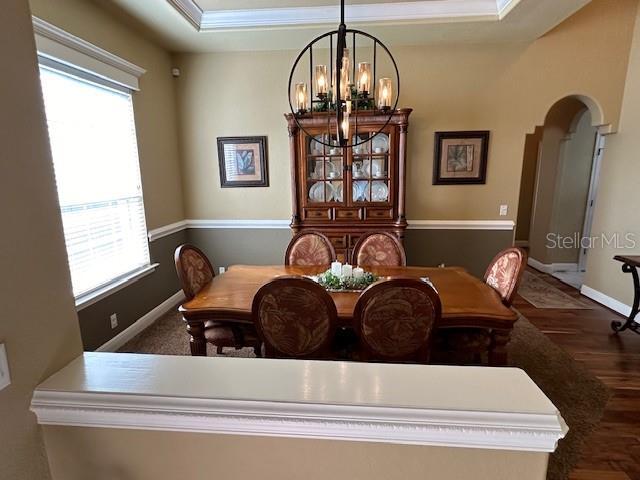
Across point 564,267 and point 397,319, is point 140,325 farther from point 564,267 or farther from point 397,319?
point 564,267

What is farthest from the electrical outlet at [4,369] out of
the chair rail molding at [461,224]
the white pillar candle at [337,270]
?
the chair rail molding at [461,224]

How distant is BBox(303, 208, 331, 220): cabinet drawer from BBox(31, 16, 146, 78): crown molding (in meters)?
2.06

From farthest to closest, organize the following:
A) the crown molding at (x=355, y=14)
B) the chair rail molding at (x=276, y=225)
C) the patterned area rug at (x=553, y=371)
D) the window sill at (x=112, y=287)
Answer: the chair rail molding at (x=276, y=225) < the crown molding at (x=355, y=14) < the window sill at (x=112, y=287) < the patterned area rug at (x=553, y=371)

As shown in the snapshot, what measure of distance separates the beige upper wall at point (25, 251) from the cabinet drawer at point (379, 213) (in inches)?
118

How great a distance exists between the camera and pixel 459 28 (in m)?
3.32

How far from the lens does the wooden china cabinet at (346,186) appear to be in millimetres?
3561

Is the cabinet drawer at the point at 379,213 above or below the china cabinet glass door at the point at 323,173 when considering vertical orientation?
below

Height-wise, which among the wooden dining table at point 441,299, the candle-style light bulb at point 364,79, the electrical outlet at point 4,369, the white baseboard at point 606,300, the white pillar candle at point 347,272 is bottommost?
the white baseboard at point 606,300

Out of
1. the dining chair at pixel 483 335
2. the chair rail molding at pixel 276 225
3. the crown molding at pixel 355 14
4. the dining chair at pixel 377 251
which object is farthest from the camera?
the chair rail molding at pixel 276 225

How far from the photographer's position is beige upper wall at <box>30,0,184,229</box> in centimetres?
261

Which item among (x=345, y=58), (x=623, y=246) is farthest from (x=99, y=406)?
(x=623, y=246)

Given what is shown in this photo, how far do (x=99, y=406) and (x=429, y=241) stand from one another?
3.80 m

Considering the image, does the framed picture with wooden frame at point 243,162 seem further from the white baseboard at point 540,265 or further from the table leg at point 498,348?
the white baseboard at point 540,265

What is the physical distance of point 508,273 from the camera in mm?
2152
